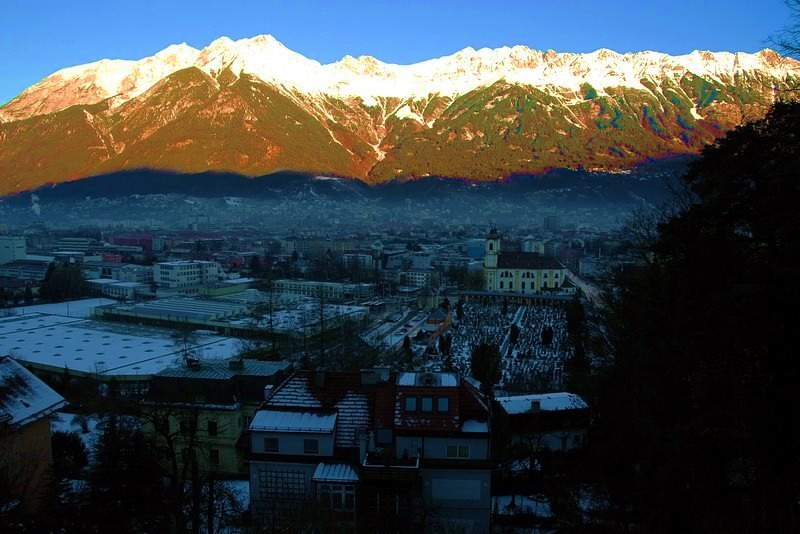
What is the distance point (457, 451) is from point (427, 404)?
0.59m

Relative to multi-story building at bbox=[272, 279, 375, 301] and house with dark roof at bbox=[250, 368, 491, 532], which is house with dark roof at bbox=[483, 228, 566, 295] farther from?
house with dark roof at bbox=[250, 368, 491, 532]

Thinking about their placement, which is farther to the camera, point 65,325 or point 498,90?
Result: point 498,90

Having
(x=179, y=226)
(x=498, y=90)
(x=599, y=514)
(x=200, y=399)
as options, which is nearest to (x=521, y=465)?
(x=599, y=514)

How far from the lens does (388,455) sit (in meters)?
6.50

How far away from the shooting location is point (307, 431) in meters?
6.77

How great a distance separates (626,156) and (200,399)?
136651mm

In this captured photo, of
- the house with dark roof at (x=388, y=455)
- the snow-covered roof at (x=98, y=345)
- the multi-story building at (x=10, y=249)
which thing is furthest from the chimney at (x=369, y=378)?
the multi-story building at (x=10, y=249)

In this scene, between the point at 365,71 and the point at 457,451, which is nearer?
the point at 457,451

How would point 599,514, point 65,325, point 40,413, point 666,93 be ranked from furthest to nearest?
point 666,93 < point 65,325 < point 40,413 < point 599,514

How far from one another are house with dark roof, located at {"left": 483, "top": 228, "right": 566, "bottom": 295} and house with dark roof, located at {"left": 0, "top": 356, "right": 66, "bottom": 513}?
105 feet

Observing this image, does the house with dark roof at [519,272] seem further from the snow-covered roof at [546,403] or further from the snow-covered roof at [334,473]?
the snow-covered roof at [334,473]

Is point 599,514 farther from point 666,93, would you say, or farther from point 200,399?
point 666,93

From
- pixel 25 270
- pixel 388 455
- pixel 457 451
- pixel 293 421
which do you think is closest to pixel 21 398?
pixel 293 421

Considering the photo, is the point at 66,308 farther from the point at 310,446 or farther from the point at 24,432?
the point at 310,446
